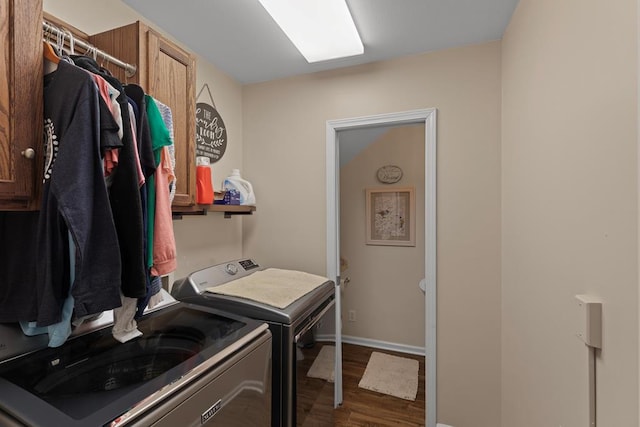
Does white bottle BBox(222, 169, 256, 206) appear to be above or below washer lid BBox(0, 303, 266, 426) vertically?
above

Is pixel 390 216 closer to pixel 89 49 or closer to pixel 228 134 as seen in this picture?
pixel 228 134

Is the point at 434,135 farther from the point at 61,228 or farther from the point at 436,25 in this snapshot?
the point at 61,228

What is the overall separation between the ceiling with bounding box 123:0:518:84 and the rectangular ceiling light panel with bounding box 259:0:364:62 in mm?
77

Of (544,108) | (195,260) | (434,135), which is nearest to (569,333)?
(544,108)

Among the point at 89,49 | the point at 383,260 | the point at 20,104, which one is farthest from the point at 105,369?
the point at 383,260

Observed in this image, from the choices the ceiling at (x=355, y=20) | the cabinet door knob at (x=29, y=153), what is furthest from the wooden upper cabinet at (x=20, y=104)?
the ceiling at (x=355, y=20)

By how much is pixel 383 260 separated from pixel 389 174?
923 millimetres

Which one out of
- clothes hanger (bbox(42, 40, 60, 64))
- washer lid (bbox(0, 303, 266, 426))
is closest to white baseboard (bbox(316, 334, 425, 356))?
washer lid (bbox(0, 303, 266, 426))

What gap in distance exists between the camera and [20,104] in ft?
2.49

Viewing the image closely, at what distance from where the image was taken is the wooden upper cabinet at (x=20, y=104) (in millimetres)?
731

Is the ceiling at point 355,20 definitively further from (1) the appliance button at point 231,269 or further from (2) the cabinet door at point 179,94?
(1) the appliance button at point 231,269

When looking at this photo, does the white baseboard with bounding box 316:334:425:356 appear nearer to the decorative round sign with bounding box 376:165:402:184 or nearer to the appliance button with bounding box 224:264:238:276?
the decorative round sign with bounding box 376:165:402:184

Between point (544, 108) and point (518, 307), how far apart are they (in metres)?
0.93

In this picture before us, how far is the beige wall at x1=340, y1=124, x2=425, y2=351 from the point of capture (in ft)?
9.91
